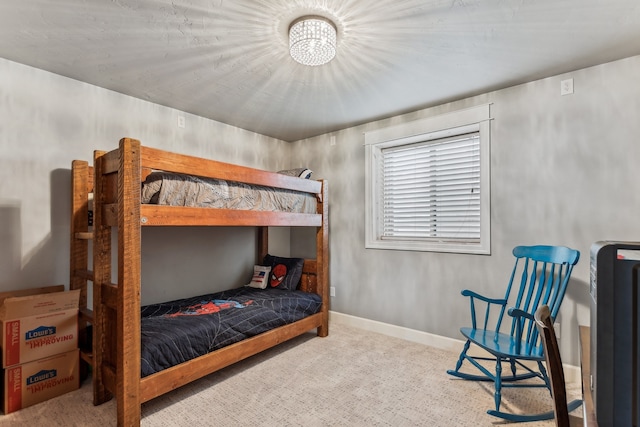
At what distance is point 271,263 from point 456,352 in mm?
2018

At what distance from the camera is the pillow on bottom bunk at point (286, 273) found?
3.38 meters

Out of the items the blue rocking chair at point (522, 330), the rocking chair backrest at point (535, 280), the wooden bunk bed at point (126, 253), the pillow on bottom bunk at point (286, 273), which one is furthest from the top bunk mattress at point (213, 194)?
the rocking chair backrest at point (535, 280)

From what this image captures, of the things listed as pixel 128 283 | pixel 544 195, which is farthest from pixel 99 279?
pixel 544 195

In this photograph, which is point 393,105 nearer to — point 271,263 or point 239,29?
point 239,29

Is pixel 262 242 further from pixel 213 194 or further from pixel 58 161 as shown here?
pixel 58 161

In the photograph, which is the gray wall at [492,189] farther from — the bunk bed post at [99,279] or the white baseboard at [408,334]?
the bunk bed post at [99,279]

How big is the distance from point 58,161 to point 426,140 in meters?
3.07

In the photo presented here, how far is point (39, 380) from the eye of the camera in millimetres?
2008

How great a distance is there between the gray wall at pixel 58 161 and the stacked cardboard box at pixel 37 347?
32 cm

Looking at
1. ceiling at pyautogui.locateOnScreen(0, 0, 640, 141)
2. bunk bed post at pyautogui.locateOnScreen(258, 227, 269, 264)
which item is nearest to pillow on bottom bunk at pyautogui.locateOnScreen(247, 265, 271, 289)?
bunk bed post at pyautogui.locateOnScreen(258, 227, 269, 264)

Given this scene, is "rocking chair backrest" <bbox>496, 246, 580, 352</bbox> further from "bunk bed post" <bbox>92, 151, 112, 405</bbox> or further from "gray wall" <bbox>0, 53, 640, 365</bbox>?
"bunk bed post" <bbox>92, 151, 112, 405</bbox>

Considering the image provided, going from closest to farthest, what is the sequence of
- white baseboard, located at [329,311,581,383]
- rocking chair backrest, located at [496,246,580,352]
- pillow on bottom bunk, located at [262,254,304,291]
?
rocking chair backrest, located at [496,246,580,352] → white baseboard, located at [329,311,581,383] → pillow on bottom bunk, located at [262,254,304,291]

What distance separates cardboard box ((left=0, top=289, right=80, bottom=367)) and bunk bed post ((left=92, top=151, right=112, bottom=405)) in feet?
0.93

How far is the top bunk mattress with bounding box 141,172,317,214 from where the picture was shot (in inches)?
76.9
